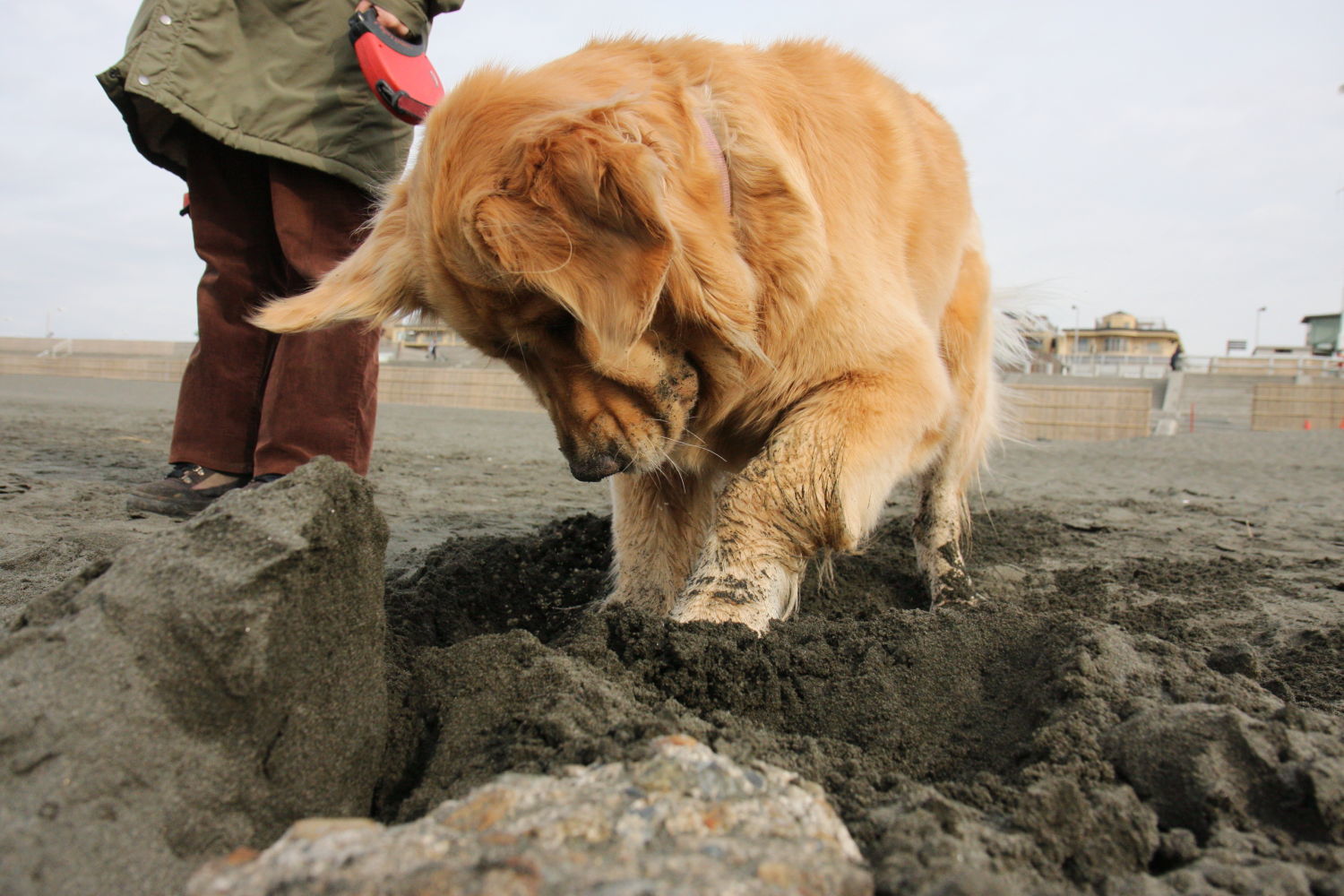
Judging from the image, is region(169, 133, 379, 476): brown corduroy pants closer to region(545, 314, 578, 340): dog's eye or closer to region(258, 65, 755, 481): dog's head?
region(258, 65, 755, 481): dog's head

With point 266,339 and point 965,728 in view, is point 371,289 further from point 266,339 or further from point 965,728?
point 965,728

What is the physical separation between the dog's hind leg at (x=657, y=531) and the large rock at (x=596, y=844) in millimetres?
1854

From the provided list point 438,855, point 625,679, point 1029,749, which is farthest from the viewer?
point 625,679

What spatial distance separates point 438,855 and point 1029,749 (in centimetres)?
97

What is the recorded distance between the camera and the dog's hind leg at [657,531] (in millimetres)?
2934

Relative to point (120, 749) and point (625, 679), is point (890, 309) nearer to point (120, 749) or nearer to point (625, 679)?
point (625, 679)

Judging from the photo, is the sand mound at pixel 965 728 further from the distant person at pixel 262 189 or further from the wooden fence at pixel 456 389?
the wooden fence at pixel 456 389

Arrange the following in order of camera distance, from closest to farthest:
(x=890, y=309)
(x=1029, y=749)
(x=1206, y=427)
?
(x=1029, y=749)
(x=890, y=309)
(x=1206, y=427)

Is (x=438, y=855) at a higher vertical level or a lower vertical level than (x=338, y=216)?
lower

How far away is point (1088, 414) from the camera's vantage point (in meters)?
15.7

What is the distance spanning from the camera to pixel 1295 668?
6.63 feet

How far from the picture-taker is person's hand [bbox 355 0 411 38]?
3037 mm

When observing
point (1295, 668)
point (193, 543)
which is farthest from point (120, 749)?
point (1295, 668)

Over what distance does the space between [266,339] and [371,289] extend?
1.48 metres
